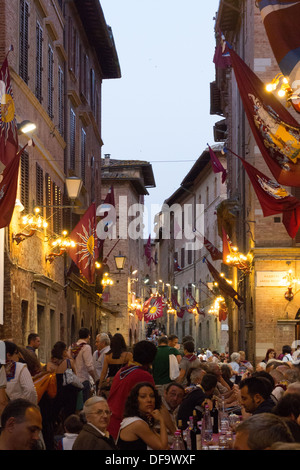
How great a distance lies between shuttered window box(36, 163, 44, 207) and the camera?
75.2 ft

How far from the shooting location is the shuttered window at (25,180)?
67.3ft

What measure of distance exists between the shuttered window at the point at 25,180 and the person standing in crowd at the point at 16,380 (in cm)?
1029

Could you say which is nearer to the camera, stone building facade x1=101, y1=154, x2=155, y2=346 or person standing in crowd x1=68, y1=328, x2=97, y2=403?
person standing in crowd x1=68, y1=328, x2=97, y2=403

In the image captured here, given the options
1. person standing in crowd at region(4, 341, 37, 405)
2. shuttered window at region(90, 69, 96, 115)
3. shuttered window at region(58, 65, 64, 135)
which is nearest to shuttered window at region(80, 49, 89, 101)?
shuttered window at region(90, 69, 96, 115)

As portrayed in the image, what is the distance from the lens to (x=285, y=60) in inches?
472

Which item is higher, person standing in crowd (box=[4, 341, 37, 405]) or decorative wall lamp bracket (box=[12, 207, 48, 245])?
decorative wall lamp bracket (box=[12, 207, 48, 245])

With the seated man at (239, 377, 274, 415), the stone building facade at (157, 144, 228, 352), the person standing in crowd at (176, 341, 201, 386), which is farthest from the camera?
the stone building facade at (157, 144, 228, 352)

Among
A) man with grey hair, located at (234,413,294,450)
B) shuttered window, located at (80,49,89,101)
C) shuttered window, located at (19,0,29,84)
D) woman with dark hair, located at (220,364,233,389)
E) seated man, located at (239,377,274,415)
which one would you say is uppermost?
shuttered window, located at (80,49,89,101)

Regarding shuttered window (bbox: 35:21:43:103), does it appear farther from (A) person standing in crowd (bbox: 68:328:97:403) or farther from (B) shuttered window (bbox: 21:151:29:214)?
Result: (A) person standing in crowd (bbox: 68:328:97:403)

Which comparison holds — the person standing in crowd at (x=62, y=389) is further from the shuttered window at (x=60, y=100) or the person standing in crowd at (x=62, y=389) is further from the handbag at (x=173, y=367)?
the shuttered window at (x=60, y=100)

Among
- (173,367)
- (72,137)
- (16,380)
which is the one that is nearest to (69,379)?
(16,380)

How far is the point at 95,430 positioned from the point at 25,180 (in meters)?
14.3
